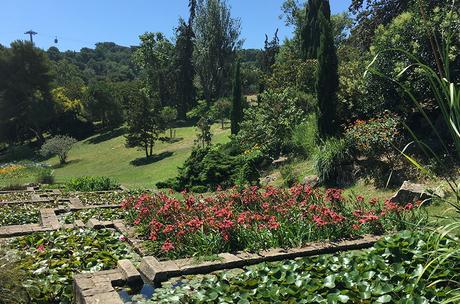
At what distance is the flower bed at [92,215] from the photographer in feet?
26.6

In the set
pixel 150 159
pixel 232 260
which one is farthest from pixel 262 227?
pixel 150 159

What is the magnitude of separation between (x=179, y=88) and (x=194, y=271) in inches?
1352

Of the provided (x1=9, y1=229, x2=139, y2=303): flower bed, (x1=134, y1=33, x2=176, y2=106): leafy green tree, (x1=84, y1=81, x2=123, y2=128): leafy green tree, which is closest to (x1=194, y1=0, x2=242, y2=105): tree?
(x1=134, y1=33, x2=176, y2=106): leafy green tree

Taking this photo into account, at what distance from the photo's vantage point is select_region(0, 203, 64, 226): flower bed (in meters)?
8.43

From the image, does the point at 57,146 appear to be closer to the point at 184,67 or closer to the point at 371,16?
the point at 184,67

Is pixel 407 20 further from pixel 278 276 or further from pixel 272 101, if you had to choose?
pixel 278 276

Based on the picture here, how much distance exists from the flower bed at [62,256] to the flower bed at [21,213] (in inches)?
83.1

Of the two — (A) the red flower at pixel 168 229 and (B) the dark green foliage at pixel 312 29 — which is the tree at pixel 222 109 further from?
(A) the red flower at pixel 168 229

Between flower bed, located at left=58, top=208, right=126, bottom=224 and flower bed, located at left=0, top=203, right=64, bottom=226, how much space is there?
2.09ft

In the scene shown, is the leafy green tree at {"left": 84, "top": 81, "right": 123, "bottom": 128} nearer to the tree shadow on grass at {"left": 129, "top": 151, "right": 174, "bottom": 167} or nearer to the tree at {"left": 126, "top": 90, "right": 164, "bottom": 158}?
the tree at {"left": 126, "top": 90, "right": 164, "bottom": 158}

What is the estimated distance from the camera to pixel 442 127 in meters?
9.61

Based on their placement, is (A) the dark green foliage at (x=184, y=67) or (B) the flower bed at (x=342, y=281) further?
(A) the dark green foliage at (x=184, y=67)

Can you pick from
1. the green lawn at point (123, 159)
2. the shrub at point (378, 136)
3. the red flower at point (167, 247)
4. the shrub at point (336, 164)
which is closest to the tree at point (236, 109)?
the green lawn at point (123, 159)

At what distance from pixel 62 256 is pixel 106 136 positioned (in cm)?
3250
